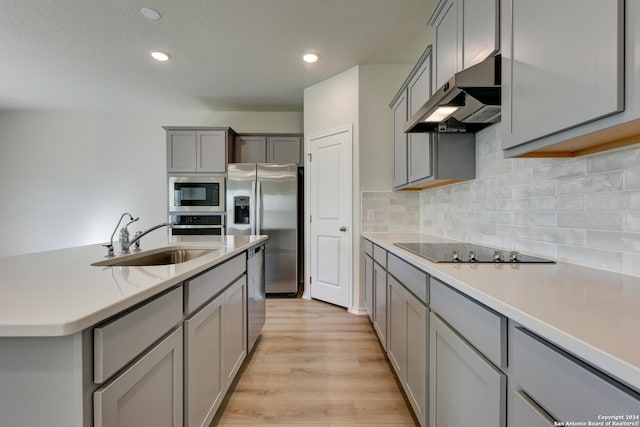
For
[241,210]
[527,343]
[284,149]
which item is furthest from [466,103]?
[284,149]

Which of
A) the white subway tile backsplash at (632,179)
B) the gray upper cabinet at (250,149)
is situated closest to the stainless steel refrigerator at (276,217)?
the gray upper cabinet at (250,149)

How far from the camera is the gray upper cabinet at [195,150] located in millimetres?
4129

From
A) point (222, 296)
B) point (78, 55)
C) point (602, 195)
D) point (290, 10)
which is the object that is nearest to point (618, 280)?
point (602, 195)

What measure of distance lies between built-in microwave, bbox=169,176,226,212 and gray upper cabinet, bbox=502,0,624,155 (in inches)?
145

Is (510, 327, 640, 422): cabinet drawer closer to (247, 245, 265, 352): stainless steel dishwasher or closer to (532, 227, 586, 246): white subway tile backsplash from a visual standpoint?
(532, 227, 586, 246): white subway tile backsplash

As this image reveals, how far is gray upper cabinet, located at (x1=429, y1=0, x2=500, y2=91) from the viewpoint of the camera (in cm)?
117

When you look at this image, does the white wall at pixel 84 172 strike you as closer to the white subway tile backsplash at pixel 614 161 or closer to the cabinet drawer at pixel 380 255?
the cabinet drawer at pixel 380 255

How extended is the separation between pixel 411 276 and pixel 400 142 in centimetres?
165

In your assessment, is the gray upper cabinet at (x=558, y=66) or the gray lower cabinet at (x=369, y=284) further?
the gray lower cabinet at (x=369, y=284)

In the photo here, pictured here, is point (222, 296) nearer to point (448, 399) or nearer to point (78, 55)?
point (448, 399)

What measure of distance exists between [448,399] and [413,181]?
1.65m

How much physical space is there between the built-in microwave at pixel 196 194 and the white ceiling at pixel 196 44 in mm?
1247

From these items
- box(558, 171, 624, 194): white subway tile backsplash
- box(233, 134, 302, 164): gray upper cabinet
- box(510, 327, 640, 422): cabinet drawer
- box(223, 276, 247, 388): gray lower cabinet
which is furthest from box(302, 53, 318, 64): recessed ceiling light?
box(510, 327, 640, 422): cabinet drawer

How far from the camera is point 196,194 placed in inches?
161
